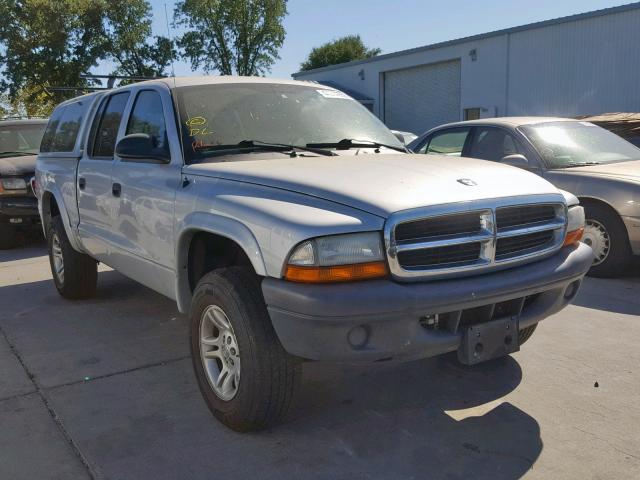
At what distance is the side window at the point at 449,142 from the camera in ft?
23.9

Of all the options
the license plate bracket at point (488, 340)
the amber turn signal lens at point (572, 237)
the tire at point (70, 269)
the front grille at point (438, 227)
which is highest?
the front grille at point (438, 227)

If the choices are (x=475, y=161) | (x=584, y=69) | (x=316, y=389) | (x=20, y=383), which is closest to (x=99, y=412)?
(x=20, y=383)

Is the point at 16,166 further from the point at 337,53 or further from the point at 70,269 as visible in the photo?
the point at 337,53

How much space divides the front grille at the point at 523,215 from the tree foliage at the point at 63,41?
98.7 ft

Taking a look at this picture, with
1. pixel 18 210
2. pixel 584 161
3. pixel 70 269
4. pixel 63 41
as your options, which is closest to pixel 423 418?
pixel 70 269

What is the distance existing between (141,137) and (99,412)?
63.5 inches

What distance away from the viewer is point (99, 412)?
3510mm

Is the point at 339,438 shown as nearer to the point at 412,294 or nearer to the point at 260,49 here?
the point at 412,294

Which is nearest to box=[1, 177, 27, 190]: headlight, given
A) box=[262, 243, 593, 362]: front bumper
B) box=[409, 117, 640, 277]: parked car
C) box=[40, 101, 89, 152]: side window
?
box=[40, 101, 89, 152]: side window

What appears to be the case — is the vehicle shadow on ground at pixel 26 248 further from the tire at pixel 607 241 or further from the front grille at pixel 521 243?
the front grille at pixel 521 243

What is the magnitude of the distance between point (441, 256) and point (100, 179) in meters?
2.92

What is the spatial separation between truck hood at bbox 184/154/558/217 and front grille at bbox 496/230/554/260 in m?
0.22

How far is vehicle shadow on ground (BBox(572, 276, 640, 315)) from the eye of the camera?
5.18m

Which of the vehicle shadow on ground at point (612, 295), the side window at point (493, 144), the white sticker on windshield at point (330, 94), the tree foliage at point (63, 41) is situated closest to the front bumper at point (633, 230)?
the vehicle shadow on ground at point (612, 295)
